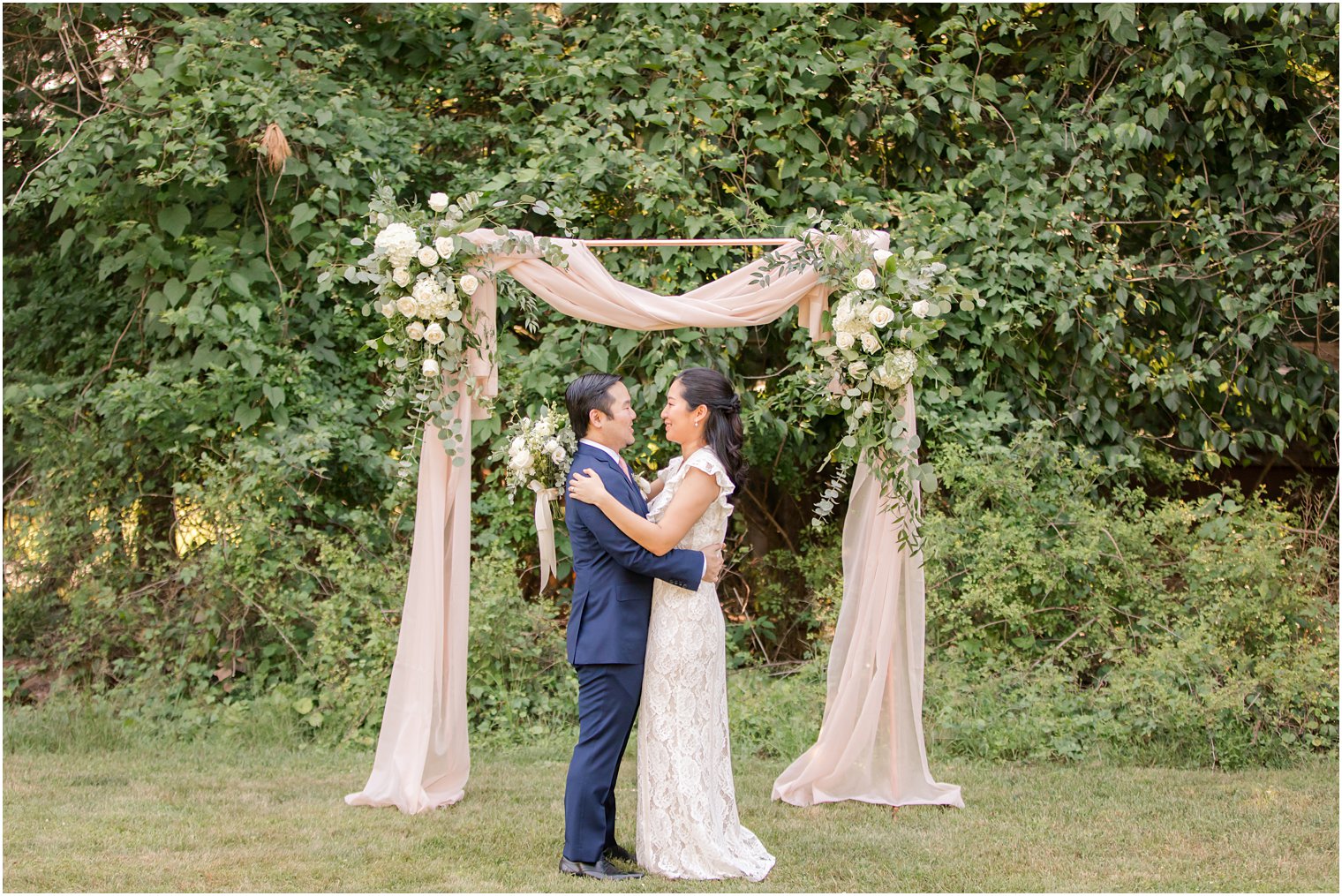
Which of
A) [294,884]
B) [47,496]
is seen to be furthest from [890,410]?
[47,496]

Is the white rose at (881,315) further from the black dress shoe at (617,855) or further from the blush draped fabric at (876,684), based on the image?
the black dress shoe at (617,855)

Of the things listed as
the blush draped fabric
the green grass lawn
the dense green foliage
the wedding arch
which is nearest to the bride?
the green grass lawn

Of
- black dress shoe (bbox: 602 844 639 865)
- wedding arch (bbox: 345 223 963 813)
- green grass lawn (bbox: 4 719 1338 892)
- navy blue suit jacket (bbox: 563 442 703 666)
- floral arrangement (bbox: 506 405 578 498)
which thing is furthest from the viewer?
wedding arch (bbox: 345 223 963 813)

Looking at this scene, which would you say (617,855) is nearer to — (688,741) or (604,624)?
(688,741)

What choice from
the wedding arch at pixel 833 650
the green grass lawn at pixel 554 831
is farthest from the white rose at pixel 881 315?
the green grass lawn at pixel 554 831

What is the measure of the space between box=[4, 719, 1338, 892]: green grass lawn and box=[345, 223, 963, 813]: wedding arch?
0.15m

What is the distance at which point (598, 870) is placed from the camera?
13.3 feet

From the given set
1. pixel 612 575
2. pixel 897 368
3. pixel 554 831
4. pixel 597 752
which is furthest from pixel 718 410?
pixel 554 831

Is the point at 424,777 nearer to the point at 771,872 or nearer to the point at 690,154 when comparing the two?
the point at 771,872

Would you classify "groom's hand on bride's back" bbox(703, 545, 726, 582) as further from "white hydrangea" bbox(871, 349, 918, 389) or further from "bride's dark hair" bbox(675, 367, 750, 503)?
"white hydrangea" bbox(871, 349, 918, 389)

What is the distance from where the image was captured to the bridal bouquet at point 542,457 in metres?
4.46

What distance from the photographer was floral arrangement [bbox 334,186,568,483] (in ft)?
15.2

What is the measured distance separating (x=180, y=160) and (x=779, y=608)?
14.8ft

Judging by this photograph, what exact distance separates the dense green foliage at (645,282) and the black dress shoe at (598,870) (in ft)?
7.76
